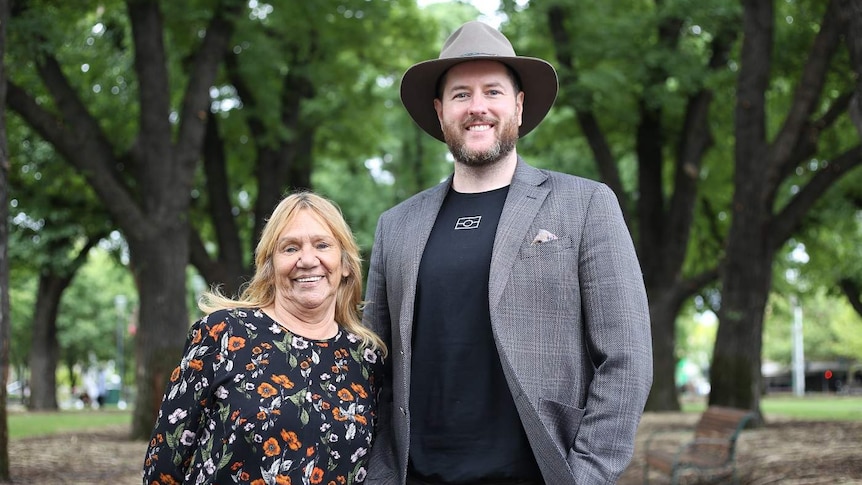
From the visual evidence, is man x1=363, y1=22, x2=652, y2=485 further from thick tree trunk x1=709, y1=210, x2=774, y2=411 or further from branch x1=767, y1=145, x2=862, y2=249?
branch x1=767, y1=145, x2=862, y2=249

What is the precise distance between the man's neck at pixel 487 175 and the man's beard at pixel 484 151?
43 millimetres

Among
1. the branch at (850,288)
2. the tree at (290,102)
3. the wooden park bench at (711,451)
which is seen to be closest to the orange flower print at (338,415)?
the wooden park bench at (711,451)

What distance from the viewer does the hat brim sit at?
3.74 m

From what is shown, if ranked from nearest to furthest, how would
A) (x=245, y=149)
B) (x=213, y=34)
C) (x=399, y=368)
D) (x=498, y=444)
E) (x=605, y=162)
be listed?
(x=498, y=444)
(x=399, y=368)
(x=213, y=34)
(x=605, y=162)
(x=245, y=149)

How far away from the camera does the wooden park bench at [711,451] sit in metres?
9.63

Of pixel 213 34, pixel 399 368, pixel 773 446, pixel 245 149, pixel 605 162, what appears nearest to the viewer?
pixel 399 368

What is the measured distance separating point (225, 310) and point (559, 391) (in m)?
1.18

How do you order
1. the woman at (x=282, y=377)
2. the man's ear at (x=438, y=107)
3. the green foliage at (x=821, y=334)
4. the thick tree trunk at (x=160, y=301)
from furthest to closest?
the green foliage at (x=821, y=334)
the thick tree trunk at (x=160, y=301)
the man's ear at (x=438, y=107)
the woman at (x=282, y=377)

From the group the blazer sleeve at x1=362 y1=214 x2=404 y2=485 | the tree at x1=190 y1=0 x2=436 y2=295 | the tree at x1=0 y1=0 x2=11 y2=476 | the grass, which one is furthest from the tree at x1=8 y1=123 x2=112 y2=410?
the blazer sleeve at x1=362 y1=214 x2=404 y2=485

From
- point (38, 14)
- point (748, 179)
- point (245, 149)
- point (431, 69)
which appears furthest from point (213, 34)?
point (431, 69)

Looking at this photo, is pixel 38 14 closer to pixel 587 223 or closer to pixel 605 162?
pixel 605 162

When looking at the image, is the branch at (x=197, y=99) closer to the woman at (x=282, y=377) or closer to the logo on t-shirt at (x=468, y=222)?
the woman at (x=282, y=377)

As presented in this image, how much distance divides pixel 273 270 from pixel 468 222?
725 mm

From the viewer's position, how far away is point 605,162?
1902cm
